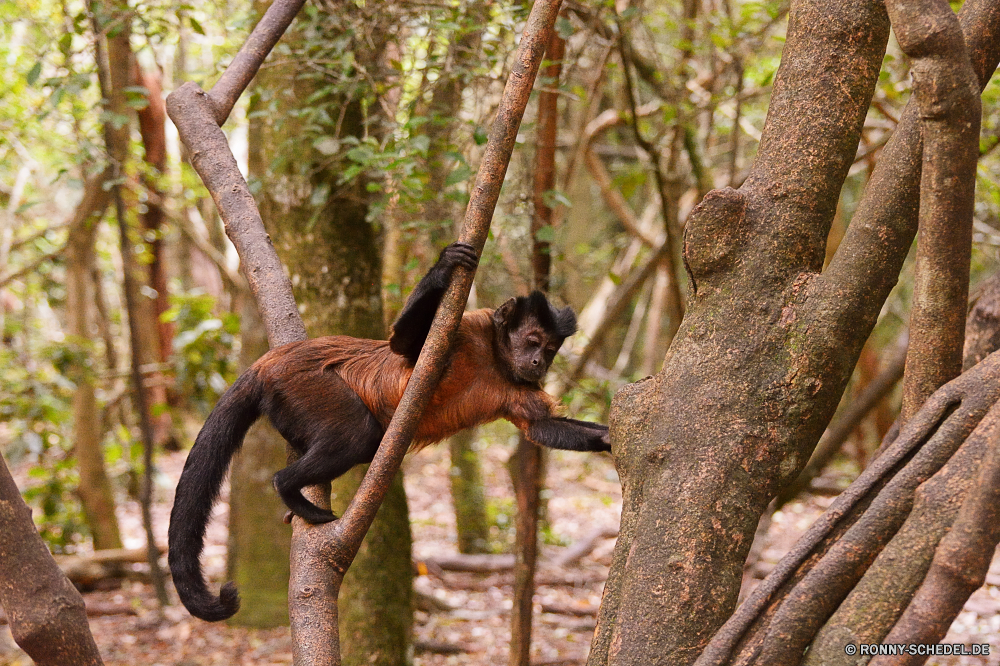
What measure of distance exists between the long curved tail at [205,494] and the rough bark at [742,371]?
1.45 metres

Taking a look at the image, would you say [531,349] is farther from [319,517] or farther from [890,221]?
[890,221]

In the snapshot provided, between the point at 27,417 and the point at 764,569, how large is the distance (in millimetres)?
6624

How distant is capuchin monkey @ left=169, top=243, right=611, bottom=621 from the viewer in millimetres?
3182

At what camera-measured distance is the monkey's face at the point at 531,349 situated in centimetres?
411

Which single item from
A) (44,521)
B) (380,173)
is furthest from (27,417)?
(380,173)

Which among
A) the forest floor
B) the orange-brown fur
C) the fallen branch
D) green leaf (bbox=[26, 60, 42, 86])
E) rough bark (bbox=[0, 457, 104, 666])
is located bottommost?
the forest floor

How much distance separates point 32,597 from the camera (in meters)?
2.62

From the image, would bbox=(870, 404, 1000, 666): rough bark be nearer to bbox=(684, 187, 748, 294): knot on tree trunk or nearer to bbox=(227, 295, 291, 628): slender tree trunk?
bbox=(684, 187, 748, 294): knot on tree trunk

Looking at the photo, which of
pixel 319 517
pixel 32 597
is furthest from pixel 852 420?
pixel 32 597

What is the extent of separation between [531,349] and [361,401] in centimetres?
99

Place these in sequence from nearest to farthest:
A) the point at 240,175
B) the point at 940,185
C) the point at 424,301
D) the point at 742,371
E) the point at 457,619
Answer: the point at 940,185, the point at 742,371, the point at 240,175, the point at 424,301, the point at 457,619

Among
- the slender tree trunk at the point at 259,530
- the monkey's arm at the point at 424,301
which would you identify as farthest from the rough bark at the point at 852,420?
the slender tree trunk at the point at 259,530

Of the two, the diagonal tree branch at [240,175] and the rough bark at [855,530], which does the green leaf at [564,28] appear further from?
the rough bark at [855,530]

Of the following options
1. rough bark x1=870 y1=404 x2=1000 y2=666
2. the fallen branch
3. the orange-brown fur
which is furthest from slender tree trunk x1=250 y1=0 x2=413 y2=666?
rough bark x1=870 y1=404 x2=1000 y2=666
